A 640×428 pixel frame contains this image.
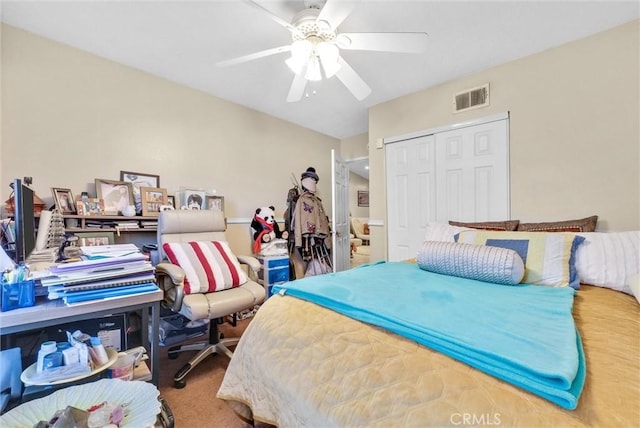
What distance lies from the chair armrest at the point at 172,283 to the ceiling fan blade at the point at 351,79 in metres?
1.69

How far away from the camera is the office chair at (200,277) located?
1.73m

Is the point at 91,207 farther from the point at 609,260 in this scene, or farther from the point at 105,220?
the point at 609,260

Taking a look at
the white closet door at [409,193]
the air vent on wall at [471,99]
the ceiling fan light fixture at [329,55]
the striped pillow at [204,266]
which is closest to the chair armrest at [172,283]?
the striped pillow at [204,266]

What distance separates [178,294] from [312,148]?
2995mm

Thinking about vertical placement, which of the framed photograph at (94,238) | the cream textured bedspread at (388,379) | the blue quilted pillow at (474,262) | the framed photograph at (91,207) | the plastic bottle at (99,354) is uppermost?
the framed photograph at (91,207)

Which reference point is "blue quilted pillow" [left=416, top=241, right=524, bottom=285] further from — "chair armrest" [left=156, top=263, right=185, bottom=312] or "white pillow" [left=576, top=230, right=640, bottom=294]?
"chair armrest" [left=156, top=263, right=185, bottom=312]

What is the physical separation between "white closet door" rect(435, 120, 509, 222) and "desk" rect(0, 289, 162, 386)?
2.54 metres

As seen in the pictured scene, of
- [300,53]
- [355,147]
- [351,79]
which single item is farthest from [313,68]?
[355,147]

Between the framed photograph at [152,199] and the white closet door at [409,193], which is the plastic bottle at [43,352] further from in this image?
the white closet door at [409,193]

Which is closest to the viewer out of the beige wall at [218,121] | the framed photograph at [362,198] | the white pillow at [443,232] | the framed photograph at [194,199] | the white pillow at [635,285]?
the white pillow at [635,285]

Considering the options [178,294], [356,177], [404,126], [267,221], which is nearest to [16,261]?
[178,294]

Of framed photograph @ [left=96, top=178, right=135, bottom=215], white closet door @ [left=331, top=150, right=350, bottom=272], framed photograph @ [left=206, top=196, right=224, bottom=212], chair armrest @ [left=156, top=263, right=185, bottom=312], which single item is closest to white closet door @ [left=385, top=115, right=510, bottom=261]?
white closet door @ [left=331, top=150, right=350, bottom=272]

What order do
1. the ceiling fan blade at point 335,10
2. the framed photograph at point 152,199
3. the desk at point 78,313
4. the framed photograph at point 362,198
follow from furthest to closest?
the framed photograph at point 362,198, the framed photograph at point 152,199, the ceiling fan blade at point 335,10, the desk at point 78,313

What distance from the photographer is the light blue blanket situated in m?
0.62
